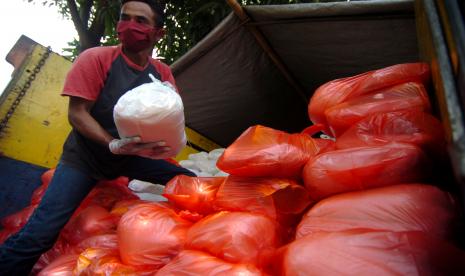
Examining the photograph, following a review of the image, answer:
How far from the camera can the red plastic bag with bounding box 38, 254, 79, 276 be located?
1.82 meters

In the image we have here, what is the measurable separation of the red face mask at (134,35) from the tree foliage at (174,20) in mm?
2178

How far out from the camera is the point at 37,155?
2.98m

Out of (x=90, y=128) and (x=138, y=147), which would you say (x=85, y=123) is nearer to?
(x=90, y=128)

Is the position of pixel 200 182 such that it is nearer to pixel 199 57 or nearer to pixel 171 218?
pixel 171 218

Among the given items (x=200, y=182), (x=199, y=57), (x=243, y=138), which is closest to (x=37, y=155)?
(x=199, y=57)

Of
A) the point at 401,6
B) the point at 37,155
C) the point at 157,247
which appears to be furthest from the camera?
the point at 37,155

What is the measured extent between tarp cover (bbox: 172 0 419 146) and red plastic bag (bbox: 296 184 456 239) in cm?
156

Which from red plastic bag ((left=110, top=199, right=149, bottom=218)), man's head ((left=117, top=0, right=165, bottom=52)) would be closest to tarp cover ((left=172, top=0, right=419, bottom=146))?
man's head ((left=117, top=0, right=165, bottom=52))

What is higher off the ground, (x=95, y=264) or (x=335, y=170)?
(x=335, y=170)

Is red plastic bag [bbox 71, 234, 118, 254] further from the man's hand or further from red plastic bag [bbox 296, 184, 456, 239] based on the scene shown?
red plastic bag [bbox 296, 184, 456, 239]

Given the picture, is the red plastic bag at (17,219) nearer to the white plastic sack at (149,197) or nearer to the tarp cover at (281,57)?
the white plastic sack at (149,197)

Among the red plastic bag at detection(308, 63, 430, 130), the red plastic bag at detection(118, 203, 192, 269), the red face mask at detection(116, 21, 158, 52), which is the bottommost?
the red plastic bag at detection(118, 203, 192, 269)

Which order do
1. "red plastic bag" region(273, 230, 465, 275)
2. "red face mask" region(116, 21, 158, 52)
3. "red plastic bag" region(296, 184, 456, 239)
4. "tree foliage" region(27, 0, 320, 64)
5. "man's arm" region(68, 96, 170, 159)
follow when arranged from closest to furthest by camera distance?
"red plastic bag" region(273, 230, 465, 275), "red plastic bag" region(296, 184, 456, 239), "man's arm" region(68, 96, 170, 159), "red face mask" region(116, 21, 158, 52), "tree foliage" region(27, 0, 320, 64)

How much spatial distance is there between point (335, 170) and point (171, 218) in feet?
2.53
